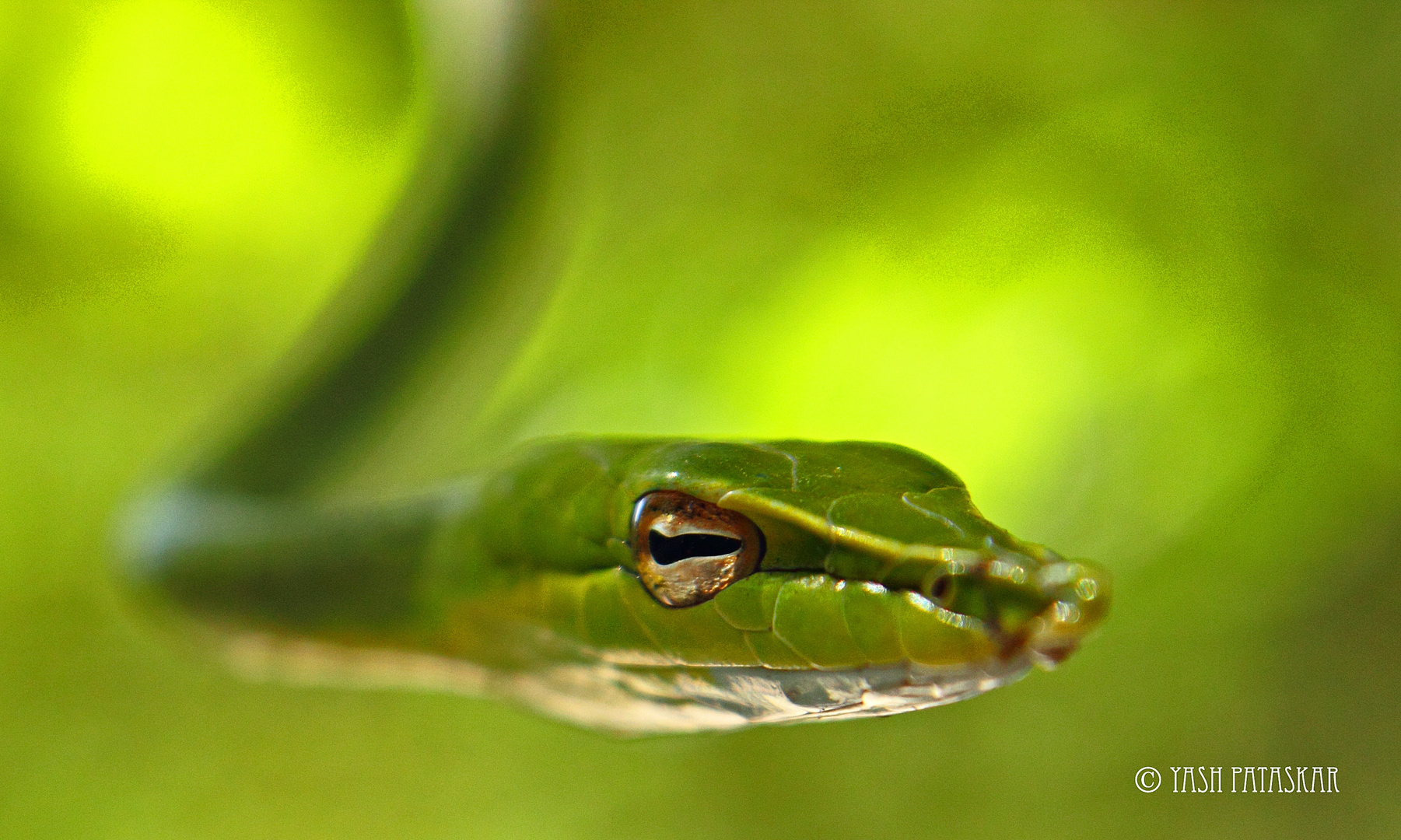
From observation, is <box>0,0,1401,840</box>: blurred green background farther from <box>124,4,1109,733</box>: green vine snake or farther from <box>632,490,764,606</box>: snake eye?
<box>632,490,764,606</box>: snake eye

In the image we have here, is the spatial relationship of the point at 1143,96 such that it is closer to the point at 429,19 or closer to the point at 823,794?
the point at 429,19

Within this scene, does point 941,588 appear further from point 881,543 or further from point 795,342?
point 795,342

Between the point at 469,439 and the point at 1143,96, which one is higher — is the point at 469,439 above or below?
below

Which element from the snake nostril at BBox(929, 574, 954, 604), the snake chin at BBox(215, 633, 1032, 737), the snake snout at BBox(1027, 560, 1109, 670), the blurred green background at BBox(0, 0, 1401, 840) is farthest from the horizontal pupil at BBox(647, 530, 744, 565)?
the blurred green background at BBox(0, 0, 1401, 840)

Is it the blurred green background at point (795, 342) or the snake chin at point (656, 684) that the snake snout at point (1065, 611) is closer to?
the snake chin at point (656, 684)

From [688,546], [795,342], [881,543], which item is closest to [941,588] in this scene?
[881,543]

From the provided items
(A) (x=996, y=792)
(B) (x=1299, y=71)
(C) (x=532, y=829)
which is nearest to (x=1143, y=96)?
(B) (x=1299, y=71)

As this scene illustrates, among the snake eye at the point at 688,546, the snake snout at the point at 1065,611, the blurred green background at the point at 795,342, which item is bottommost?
the snake snout at the point at 1065,611

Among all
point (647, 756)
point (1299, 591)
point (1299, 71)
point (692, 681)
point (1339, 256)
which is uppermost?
point (1299, 71)

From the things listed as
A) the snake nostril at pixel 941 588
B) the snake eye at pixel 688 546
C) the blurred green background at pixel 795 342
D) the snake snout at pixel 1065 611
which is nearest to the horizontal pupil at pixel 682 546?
the snake eye at pixel 688 546
